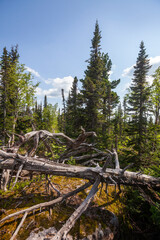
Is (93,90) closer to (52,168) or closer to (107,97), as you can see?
(107,97)

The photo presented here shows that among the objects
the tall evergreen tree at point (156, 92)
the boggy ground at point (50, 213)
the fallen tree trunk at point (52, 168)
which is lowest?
the boggy ground at point (50, 213)

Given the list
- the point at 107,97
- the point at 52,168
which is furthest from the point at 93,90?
the point at 52,168

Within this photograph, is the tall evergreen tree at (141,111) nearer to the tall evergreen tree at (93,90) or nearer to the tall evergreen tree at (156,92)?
the tall evergreen tree at (156,92)

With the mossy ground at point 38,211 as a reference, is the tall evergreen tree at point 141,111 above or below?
above

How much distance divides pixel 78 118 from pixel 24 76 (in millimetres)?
8472

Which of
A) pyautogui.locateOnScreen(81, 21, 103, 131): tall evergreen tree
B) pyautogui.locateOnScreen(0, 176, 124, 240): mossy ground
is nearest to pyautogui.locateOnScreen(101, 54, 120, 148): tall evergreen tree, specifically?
pyautogui.locateOnScreen(81, 21, 103, 131): tall evergreen tree

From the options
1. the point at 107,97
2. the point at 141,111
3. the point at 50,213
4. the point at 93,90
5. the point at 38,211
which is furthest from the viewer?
the point at 107,97

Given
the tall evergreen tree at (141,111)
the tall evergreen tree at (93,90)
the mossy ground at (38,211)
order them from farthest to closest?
the tall evergreen tree at (93,90) → the tall evergreen tree at (141,111) → the mossy ground at (38,211)

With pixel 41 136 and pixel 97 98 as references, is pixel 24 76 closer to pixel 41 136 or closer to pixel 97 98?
pixel 97 98

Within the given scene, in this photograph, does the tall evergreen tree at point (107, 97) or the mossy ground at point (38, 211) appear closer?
the mossy ground at point (38, 211)

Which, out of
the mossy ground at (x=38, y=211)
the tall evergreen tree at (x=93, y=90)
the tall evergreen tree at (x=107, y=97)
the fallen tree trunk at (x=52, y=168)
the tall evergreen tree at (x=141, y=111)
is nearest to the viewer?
the mossy ground at (x=38, y=211)

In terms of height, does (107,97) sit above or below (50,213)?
above

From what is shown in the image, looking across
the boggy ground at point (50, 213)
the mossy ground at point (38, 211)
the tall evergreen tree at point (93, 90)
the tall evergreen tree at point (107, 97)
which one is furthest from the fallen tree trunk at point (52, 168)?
the tall evergreen tree at point (107, 97)

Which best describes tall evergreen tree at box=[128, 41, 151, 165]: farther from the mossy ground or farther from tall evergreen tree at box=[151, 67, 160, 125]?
the mossy ground
